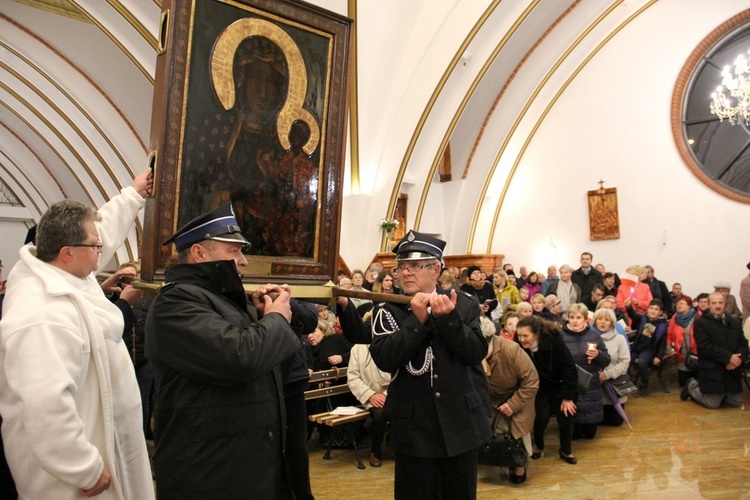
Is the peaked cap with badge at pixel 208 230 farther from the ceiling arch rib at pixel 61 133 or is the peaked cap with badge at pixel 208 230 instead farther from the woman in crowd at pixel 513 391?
the ceiling arch rib at pixel 61 133

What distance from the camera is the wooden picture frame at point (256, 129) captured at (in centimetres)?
248

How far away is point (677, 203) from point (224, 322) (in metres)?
12.0

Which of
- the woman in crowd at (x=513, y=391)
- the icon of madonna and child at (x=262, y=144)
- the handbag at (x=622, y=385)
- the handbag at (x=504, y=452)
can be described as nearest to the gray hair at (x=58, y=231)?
the icon of madonna and child at (x=262, y=144)

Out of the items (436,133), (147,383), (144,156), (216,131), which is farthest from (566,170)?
(216,131)

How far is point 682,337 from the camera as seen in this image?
26.0 ft

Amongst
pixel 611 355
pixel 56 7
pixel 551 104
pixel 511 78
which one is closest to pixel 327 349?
pixel 611 355

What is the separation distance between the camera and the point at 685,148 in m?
11.5

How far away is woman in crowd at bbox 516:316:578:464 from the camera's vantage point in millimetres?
5188

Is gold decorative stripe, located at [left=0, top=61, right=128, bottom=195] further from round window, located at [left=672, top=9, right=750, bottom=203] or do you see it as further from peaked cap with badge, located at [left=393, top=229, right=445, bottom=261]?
round window, located at [left=672, top=9, right=750, bottom=203]

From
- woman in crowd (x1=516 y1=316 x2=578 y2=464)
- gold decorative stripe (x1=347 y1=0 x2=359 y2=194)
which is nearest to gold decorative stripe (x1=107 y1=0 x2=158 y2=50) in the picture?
gold decorative stripe (x1=347 y1=0 x2=359 y2=194)

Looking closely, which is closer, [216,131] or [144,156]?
[216,131]

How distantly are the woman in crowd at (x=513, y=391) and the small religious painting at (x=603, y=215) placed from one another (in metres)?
8.78

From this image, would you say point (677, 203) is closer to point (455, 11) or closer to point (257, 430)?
point (455, 11)

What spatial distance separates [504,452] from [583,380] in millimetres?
1380
